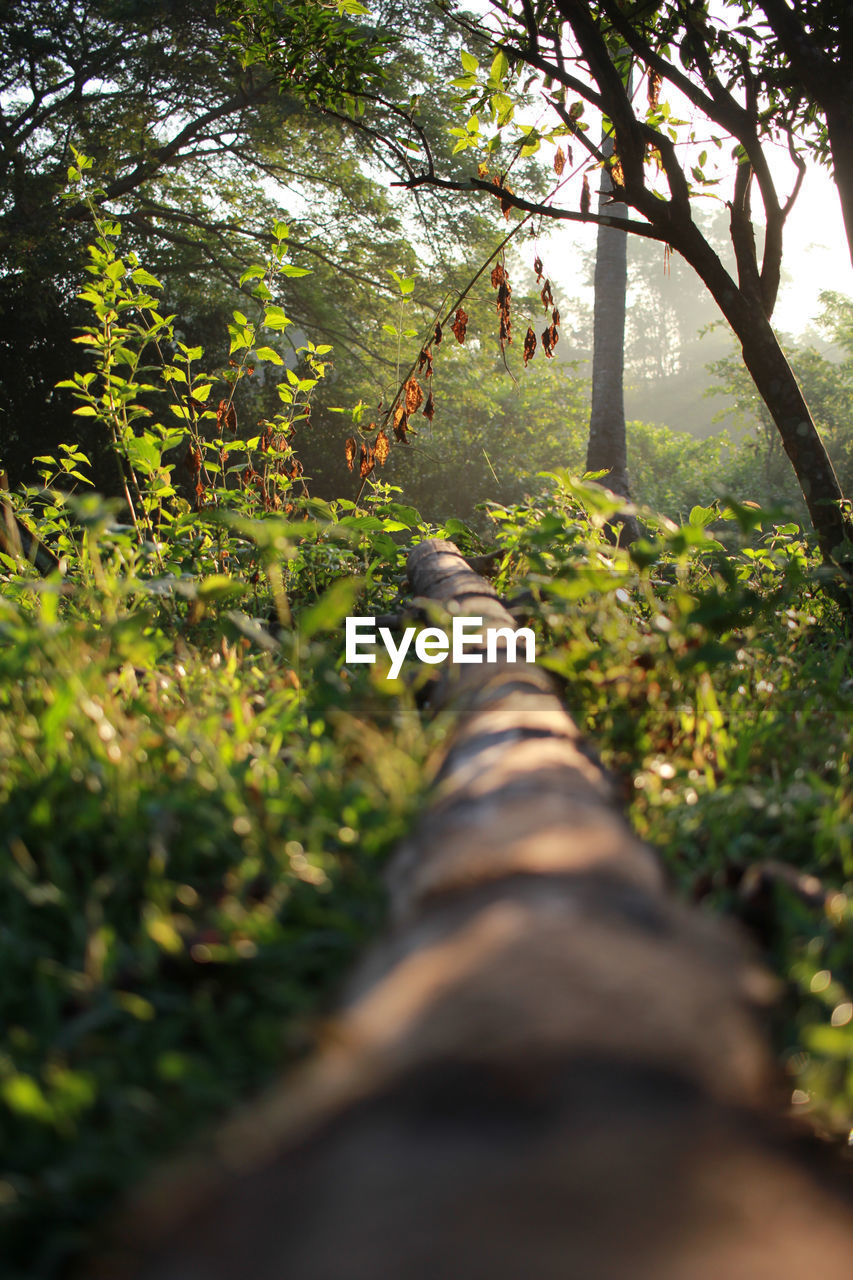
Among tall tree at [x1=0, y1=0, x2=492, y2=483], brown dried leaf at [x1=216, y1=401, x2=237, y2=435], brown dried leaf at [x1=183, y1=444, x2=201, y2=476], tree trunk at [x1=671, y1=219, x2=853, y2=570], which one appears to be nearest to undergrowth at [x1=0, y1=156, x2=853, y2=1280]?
brown dried leaf at [x1=183, y1=444, x2=201, y2=476]

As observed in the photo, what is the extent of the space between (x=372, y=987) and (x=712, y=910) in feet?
2.51

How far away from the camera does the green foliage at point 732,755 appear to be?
3.91 ft

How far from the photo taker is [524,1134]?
702 mm

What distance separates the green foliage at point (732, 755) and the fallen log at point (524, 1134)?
0.15 meters

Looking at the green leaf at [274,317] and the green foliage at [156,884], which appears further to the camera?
the green leaf at [274,317]

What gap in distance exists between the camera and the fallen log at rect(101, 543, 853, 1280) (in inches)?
25.3

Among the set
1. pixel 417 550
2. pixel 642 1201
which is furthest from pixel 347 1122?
pixel 417 550

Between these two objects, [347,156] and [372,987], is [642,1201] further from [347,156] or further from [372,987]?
[347,156]

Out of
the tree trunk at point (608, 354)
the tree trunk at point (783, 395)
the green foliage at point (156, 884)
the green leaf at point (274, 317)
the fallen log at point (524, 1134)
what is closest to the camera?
the fallen log at point (524, 1134)

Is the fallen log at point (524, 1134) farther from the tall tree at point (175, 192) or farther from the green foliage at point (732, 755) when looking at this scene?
the tall tree at point (175, 192)

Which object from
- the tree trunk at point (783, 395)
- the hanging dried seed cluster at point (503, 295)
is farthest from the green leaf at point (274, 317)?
the tree trunk at point (783, 395)

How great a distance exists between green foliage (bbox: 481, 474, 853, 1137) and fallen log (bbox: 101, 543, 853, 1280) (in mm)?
148

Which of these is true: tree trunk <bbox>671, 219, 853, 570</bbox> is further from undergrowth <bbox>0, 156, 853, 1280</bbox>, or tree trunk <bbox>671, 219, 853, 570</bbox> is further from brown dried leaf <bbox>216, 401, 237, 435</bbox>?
brown dried leaf <bbox>216, 401, 237, 435</bbox>

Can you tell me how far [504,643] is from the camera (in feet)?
8.04
